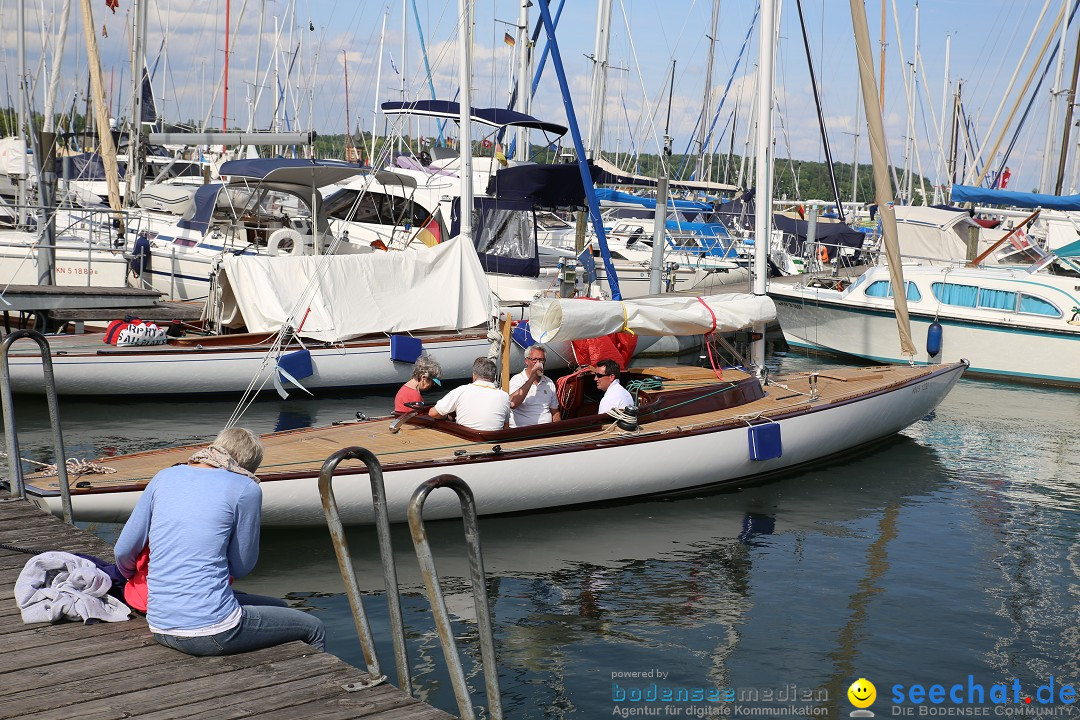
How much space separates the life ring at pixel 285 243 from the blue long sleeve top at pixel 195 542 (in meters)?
14.0

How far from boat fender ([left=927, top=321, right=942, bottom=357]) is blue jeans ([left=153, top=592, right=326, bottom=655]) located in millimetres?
15260

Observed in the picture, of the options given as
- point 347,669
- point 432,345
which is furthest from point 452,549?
point 432,345

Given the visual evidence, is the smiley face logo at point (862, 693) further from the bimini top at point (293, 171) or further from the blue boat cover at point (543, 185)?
the bimini top at point (293, 171)

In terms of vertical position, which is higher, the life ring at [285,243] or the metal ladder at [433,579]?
the life ring at [285,243]

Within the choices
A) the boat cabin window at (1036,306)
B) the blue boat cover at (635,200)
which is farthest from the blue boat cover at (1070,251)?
the blue boat cover at (635,200)

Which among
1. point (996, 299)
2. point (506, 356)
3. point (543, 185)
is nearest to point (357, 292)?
point (543, 185)

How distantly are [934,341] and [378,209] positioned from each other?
13076mm

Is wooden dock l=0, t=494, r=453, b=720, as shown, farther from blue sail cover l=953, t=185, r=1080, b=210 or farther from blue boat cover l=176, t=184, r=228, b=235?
blue sail cover l=953, t=185, r=1080, b=210

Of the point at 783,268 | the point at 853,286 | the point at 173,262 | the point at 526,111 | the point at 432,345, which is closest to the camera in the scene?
the point at 432,345

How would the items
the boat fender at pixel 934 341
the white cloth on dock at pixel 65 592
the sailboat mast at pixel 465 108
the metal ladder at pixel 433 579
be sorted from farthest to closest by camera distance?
the boat fender at pixel 934 341
the sailboat mast at pixel 465 108
the white cloth on dock at pixel 65 592
the metal ladder at pixel 433 579

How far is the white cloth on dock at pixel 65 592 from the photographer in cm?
505

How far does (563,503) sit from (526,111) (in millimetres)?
18904

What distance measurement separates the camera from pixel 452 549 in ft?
29.6

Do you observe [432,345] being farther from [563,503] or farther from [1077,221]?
[1077,221]
